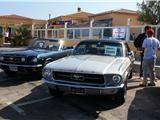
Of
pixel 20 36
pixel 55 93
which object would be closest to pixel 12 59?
pixel 55 93

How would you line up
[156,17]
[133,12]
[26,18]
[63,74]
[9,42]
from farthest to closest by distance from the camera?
[26,18] < [133,12] < [156,17] < [9,42] < [63,74]

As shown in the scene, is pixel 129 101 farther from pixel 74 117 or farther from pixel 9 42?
pixel 9 42

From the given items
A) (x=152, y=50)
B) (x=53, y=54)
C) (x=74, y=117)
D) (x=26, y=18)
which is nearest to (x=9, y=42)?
(x=26, y=18)

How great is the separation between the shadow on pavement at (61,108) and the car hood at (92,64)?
82cm

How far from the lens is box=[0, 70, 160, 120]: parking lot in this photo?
22.8 feet

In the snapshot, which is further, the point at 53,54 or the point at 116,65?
the point at 53,54

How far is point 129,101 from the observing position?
27.0 ft

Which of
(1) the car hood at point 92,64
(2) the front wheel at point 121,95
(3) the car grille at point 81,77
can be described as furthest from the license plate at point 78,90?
(2) the front wheel at point 121,95

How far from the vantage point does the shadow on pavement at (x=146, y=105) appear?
23.0 feet

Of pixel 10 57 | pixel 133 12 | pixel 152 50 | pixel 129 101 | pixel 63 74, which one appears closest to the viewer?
pixel 63 74

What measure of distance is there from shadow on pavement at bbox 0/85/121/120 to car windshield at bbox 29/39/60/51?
125 inches

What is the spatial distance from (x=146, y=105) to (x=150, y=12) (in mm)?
34894

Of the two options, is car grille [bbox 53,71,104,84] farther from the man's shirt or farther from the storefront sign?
the storefront sign

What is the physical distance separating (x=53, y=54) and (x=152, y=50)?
3216 mm
